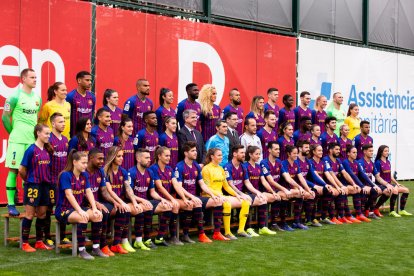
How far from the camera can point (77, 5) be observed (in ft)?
37.3

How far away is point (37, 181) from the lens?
7.19 meters

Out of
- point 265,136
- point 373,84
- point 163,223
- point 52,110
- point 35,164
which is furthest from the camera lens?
point 373,84

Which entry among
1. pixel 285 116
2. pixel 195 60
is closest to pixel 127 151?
pixel 285 116

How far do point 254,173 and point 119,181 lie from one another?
2.31m

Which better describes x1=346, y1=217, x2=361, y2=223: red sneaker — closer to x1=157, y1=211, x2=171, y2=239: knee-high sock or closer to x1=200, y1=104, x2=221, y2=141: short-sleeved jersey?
x1=200, y1=104, x2=221, y2=141: short-sleeved jersey

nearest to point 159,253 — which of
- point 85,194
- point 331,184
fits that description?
point 85,194

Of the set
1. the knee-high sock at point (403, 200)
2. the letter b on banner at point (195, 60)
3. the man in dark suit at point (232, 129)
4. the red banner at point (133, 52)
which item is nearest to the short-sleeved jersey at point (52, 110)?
the man in dark suit at point (232, 129)

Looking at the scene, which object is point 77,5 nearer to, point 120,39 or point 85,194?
point 120,39

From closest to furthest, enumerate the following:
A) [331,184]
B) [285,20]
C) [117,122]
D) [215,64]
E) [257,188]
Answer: [117,122] → [257,188] → [331,184] → [215,64] → [285,20]

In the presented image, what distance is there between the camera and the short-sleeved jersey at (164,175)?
7897 millimetres

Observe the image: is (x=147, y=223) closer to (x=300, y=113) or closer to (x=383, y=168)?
(x=300, y=113)

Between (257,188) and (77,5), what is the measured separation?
186 inches

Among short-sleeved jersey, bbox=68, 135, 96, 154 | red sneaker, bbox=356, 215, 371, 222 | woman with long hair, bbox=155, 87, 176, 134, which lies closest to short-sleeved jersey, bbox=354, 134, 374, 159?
red sneaker, bbox=356, 215, 371, 222

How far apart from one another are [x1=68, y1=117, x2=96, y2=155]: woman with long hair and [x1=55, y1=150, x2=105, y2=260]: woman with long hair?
0.60m
